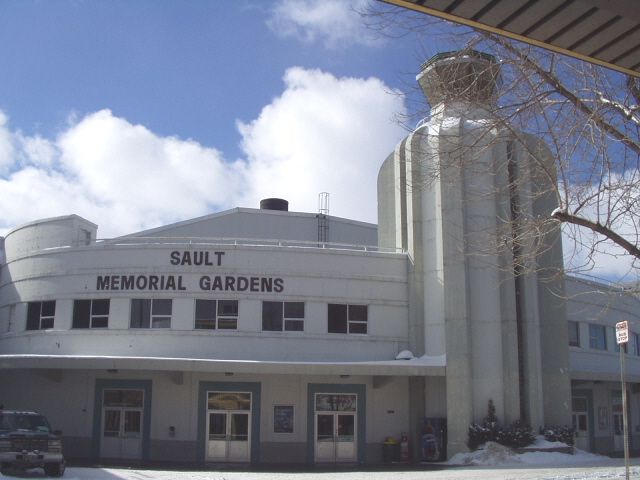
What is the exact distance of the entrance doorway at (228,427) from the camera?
91.5 ft

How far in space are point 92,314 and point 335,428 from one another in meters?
10.2

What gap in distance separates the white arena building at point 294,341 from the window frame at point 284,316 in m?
0.05

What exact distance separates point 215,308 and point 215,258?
1895mm

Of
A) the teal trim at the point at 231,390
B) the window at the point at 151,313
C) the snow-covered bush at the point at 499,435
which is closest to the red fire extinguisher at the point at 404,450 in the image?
the snow-covered bush at the point at 499,435

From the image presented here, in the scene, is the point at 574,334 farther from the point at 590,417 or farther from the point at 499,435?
the point at 499,435

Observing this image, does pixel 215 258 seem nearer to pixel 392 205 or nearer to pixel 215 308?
pixel 215 308

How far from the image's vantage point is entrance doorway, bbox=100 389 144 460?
2827 centimetres

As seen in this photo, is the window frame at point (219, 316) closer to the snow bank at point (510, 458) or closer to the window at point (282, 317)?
the window at point (282, 317)

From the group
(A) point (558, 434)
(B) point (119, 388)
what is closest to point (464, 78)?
(A) point (558, 434)

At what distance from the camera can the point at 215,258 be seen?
2919 centimetres

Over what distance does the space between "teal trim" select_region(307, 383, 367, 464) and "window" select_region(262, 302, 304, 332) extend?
7.65ft

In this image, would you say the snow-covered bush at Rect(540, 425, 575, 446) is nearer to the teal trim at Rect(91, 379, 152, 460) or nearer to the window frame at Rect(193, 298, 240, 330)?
the window frame at Rect(193, 298, 240, 330)

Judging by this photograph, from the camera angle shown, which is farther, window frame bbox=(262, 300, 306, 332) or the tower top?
window frame bbox=(262, 300, 306, 332)

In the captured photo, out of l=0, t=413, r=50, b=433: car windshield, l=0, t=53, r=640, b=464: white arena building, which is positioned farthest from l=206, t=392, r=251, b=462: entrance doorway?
l=0, t=413, r=50, b=433: car windshield
